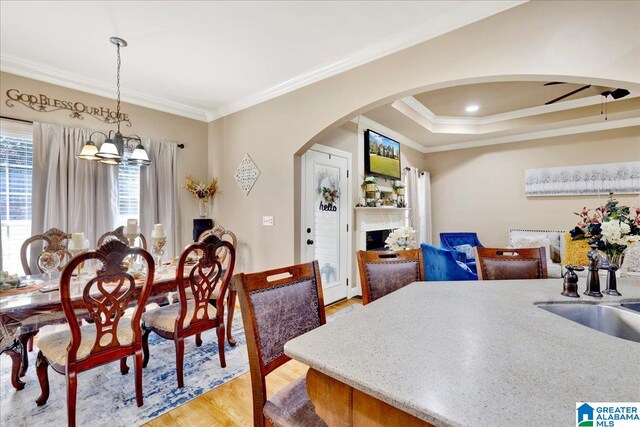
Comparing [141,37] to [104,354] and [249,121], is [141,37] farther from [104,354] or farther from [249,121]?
[104,354]

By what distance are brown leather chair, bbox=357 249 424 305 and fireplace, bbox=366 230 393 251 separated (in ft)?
8.82

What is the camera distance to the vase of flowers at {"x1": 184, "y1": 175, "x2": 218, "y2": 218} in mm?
4270

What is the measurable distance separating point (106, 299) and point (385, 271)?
5.53 feet

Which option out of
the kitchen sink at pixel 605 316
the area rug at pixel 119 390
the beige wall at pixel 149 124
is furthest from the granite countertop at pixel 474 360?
the beige wall at pixel 149 124

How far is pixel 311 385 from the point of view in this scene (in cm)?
82

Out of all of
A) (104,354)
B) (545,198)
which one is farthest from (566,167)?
(104,354)

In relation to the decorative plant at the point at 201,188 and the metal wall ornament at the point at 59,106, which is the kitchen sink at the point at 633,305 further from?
the metal wall ornament at the point at 59,106

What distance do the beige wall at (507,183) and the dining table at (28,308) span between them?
5.33 meters

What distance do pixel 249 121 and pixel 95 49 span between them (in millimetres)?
1718

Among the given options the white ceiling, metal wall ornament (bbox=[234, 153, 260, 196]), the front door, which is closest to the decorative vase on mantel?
metal wall ornament (bbox=[234, 153, 260, 196])

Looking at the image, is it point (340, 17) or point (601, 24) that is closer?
point (601, 24)

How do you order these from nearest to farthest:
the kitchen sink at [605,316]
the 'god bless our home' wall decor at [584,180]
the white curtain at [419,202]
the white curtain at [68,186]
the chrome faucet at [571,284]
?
1. the kitchen sink at [605,316]
2. the chrome faucet at [571,284]
3. the white curtain at [68,186]
4. the 'god bless our home' wall decor at [584,180]
5. the white curtain at [419,202]

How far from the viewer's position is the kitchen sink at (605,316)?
1209 millimetres

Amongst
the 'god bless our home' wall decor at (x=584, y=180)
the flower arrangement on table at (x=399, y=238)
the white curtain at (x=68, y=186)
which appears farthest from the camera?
the 'god bless our home' wall decor at (x=584, y=180)
